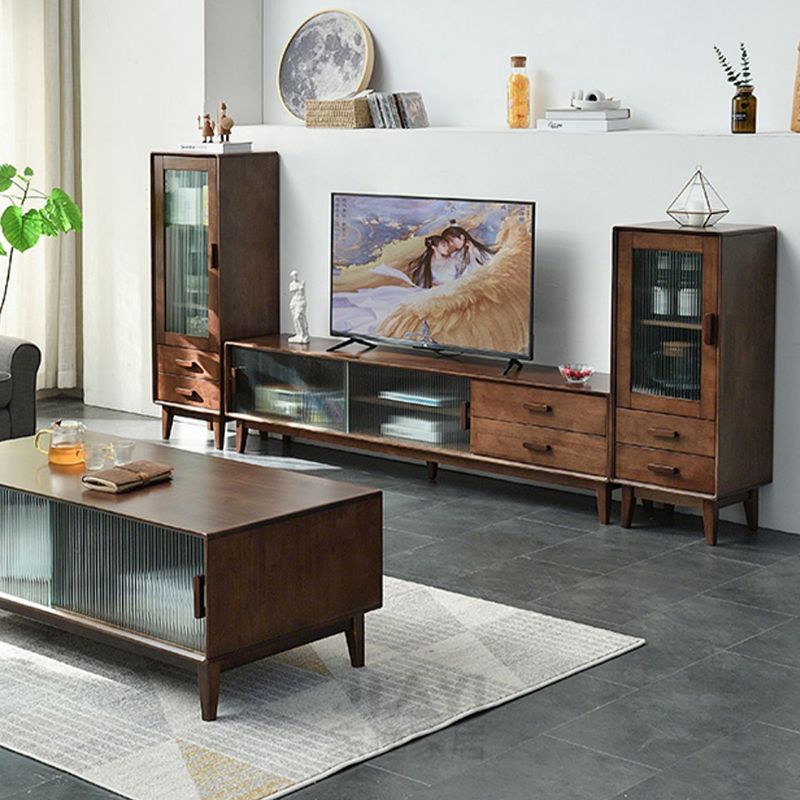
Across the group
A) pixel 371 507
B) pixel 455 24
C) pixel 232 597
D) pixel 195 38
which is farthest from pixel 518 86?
pixel 232 597

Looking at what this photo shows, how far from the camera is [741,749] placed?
11.9ft

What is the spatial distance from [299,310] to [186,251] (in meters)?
0.64

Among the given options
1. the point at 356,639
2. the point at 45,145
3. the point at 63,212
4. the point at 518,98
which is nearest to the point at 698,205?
the point at 518,98

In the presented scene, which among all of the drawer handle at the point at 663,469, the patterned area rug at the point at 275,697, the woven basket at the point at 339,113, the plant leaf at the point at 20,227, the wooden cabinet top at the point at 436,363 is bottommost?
the patterned area rug at the point at 275,697

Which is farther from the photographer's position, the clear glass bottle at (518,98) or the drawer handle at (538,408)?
the clear glass bottle at (518,98)

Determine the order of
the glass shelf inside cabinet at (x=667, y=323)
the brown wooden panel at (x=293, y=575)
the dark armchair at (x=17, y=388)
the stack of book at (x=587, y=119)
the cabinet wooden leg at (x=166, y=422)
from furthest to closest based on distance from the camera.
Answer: the cabinet wooden leg at (x=166, y=422)
the dark armchair at (x=17, y=388)
the stack of book at (x=587, y=119)
the glass shelf inside cabinet at (x=667, y=323)
the brown wooden panel at (x=293, y=575)

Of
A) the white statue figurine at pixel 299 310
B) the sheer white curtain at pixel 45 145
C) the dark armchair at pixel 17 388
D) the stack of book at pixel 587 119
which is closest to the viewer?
the stack of book at pixel 587 119

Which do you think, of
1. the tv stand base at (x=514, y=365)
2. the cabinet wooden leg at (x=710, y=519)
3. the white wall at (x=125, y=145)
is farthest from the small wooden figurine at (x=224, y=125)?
the cabinet wooden leg at (x=710, y=519)

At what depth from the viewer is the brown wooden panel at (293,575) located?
3.73 m

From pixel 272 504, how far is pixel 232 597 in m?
0.32

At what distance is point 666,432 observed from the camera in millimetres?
5547

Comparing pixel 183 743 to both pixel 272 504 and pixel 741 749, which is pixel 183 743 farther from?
pixel 741 749

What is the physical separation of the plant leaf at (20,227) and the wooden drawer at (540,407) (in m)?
2.62

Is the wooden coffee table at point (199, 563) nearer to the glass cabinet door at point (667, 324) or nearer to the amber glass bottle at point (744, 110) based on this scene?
the glass cabinet door at point (667, 324)
